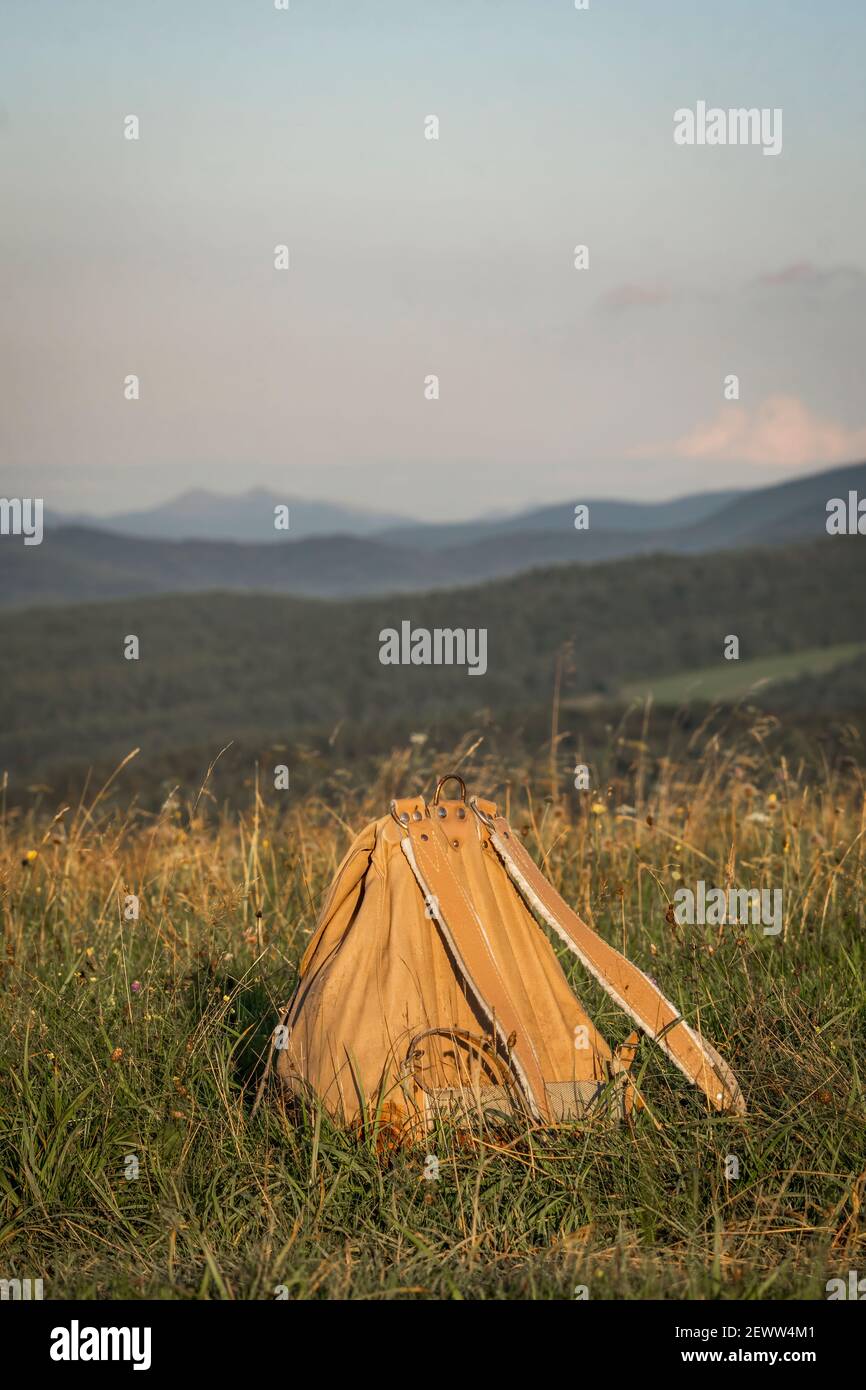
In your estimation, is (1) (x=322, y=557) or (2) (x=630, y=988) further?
(1) (x=322, y=557)

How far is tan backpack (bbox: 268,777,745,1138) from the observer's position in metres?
2.66

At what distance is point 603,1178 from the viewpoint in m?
2.58

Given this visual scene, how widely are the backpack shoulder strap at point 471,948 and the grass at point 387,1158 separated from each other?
0.13m

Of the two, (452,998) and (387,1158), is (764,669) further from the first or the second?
(387,1158)

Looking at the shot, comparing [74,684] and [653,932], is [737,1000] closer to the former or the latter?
[653,932]

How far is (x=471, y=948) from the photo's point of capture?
2721mm

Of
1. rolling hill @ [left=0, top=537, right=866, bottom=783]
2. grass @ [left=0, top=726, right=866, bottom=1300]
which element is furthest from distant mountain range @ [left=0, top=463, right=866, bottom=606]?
grass @ [left=0, top=726, right=866, bottom=1300]

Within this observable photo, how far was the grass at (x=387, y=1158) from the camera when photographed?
2.30 m

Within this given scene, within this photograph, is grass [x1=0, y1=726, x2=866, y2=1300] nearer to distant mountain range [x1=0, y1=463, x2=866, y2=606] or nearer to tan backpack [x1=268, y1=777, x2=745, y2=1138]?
tan backpack [x1=268, y1=777, x2=745, y2=1138]

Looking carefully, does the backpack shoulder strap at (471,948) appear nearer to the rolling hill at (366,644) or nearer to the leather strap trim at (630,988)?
the leather strap trim at (630,988)

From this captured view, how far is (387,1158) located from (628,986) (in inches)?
26.8

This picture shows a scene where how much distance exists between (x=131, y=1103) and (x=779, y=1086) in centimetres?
145

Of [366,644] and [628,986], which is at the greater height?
[366,644]

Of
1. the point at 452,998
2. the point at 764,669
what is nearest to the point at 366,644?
the point at 764,669
